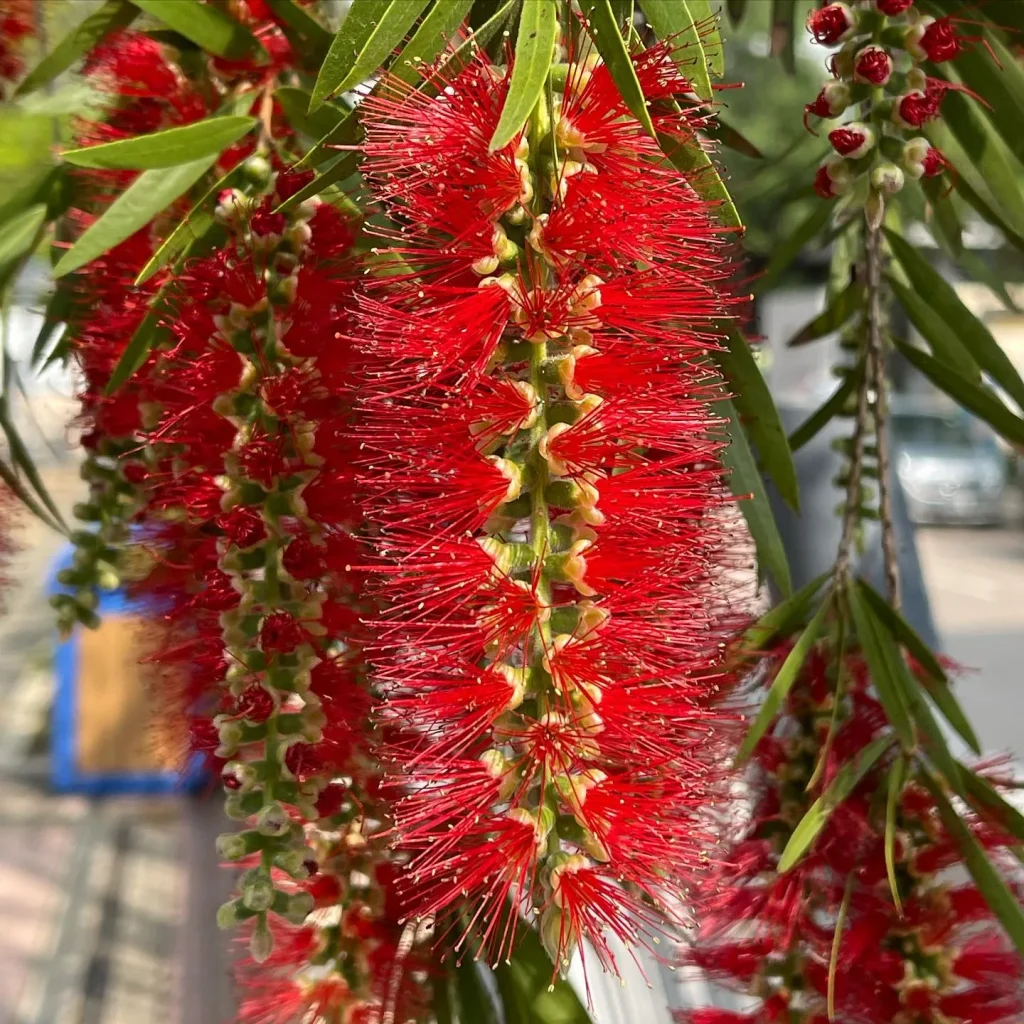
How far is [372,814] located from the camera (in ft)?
1.40

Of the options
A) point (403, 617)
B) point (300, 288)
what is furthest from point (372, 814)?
point (300, 288)

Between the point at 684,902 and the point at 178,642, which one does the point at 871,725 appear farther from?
the point at 178,642

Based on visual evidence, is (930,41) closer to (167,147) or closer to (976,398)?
(976,398)

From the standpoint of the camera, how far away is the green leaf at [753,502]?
0.48m

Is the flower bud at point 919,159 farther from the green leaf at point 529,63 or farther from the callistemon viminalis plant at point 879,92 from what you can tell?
the green leaf at point 529,63

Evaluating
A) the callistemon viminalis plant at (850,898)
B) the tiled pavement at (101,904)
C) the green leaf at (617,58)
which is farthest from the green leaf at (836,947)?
the tiled pavement at (101,904)

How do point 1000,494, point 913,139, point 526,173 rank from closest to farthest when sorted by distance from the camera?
point 526,173 → point 913,139 → point 1000,494

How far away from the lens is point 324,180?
37 centimetres

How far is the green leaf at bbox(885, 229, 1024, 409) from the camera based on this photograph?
0.53m

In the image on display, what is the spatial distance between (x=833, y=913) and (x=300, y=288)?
37 centimetres

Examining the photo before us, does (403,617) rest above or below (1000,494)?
below

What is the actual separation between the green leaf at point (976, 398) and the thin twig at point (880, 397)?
35mm

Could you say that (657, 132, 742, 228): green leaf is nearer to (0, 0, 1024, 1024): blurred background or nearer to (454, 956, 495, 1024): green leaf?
(0, 0, 1024, 1024): blurred background

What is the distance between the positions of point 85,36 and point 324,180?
8.9 inches
